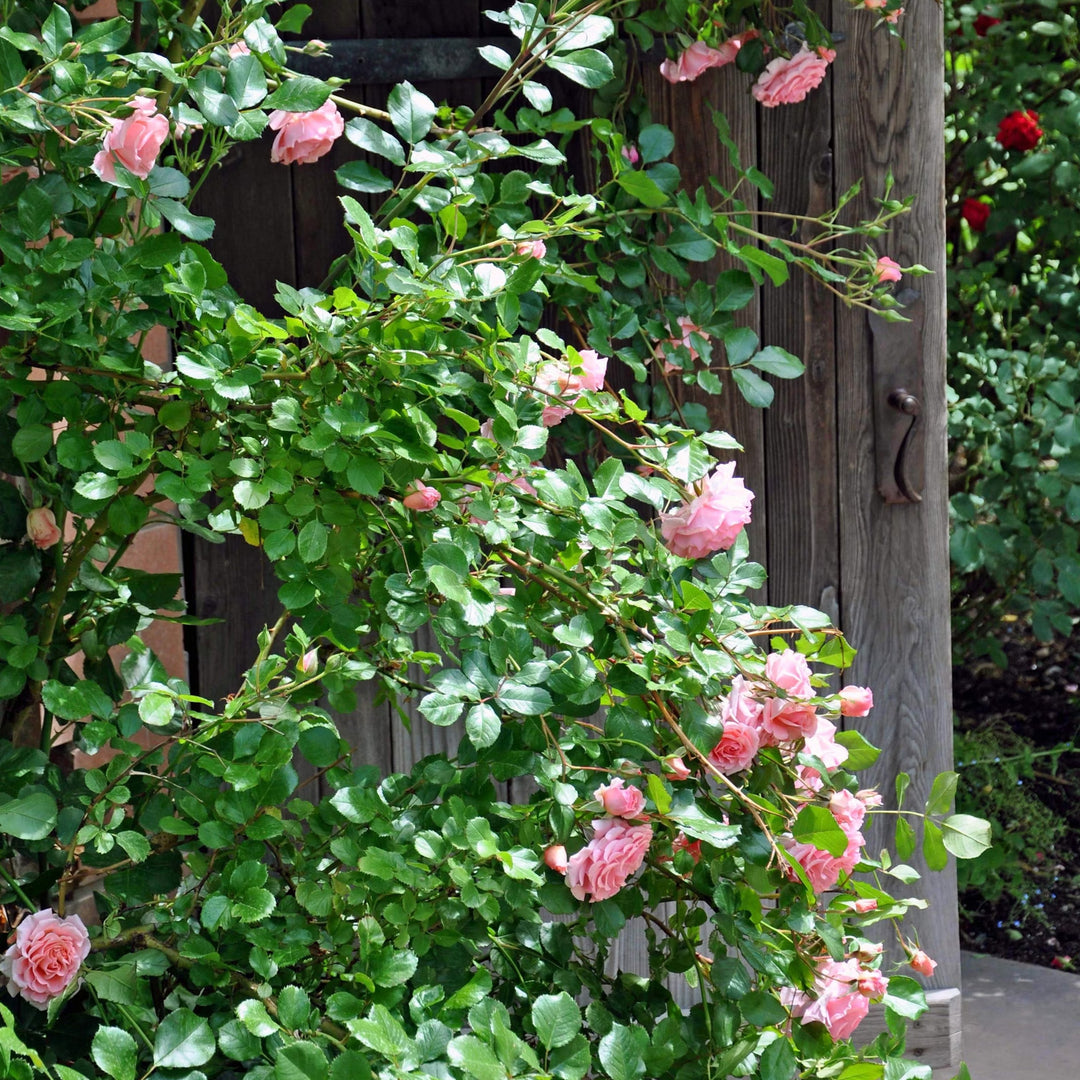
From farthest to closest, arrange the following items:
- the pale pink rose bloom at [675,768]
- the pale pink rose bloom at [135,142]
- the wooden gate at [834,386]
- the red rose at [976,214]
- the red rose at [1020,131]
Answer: the red rose at [976,214], the red rose at [1020,131], the wooden gate at [834,386], the pale pink rose bloom at [675,768], the pale pink rose bloom at [135,142]

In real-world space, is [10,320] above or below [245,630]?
above

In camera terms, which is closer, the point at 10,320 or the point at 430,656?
the point at 10,320

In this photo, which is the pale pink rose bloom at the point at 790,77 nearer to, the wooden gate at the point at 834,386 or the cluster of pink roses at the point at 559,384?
the wooden gate at the point at 834,386

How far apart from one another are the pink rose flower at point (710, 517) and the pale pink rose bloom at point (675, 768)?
0.20m

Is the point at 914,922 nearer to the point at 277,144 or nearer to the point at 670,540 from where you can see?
the point at 670,540

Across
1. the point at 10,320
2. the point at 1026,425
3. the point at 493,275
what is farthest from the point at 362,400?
the point at 1026,425

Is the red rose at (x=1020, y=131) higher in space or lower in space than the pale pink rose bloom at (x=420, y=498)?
higher

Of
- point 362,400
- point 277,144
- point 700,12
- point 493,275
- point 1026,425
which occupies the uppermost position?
point 700,12

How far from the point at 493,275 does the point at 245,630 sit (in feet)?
3.45

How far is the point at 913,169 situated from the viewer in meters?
2.14

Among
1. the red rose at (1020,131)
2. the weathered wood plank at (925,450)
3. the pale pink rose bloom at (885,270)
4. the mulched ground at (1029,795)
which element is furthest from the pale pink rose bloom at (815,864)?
the red rose at (1020,131)

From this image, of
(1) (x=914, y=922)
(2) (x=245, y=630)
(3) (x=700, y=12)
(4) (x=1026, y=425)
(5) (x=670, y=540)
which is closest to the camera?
(5) (x=670, y=540)

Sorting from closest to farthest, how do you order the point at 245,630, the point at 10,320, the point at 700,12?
the point at 10,320 → the point at 700,12 → the point at 245,630

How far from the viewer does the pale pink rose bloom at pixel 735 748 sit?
3.60 ft
